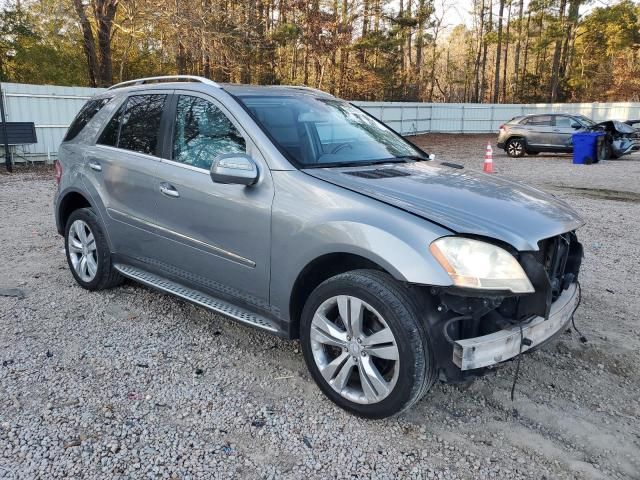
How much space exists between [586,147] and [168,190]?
15714mm

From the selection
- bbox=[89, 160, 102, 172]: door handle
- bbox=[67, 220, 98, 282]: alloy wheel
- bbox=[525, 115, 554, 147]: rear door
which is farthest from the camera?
bbox=[525, 115, 554, 147]: rear door

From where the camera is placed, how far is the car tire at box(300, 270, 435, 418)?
2.61 m

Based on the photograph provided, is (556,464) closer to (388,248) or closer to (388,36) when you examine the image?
(388,248)

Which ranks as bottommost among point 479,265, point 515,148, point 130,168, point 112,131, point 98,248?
point 98,248

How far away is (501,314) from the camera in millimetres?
2742

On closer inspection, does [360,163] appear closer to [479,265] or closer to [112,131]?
[479,265]

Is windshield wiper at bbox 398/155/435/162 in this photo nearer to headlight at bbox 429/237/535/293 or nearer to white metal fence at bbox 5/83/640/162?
headlight at bbox 429/237/535/293

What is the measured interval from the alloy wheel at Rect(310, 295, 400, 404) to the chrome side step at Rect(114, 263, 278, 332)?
0.41 meters

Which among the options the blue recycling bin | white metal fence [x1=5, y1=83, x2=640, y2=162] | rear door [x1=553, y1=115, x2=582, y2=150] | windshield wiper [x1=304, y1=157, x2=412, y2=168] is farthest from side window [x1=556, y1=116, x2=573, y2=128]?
windshield wiper [x1=304, y1=157, x2=412, y2=168]

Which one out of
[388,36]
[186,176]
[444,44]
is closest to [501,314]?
[186,176]

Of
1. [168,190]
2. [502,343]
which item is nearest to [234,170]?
[168,190]

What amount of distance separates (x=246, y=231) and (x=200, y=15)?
17114 mm

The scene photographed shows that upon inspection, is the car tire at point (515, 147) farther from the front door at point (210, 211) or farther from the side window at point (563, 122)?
the front door at point (210, 211)

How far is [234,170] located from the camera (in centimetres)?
313
